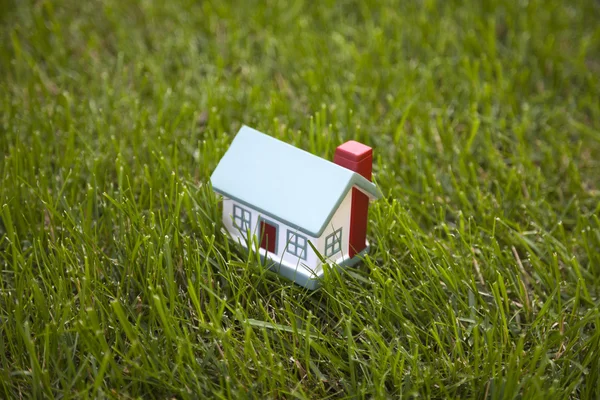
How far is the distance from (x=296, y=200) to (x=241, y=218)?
26 centimetres

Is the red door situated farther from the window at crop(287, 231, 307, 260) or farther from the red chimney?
the red chimney

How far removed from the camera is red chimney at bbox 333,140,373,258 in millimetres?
2342

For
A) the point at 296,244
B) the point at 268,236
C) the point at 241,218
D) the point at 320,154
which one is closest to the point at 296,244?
the point at 296,244

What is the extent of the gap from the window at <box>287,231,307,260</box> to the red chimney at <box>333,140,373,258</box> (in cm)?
19

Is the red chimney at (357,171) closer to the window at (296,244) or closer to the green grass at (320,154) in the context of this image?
the green grass at (320,154)

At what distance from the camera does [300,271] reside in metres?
2.38

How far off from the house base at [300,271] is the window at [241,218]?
3.8 inches

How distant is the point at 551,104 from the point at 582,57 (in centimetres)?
37

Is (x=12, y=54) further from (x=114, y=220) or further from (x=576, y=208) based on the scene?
(x=576, y=208)

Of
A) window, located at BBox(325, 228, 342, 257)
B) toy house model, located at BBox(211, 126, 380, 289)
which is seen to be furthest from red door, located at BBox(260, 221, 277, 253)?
window, located at BBox(325, 228, 342, 257)

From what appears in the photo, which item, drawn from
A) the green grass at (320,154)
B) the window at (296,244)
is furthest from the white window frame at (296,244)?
the green grass at (320,154)

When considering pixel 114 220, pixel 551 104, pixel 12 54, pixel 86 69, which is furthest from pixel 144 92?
pixel 551 104

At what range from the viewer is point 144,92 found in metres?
3.76

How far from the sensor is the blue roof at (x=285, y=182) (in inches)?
89.1
